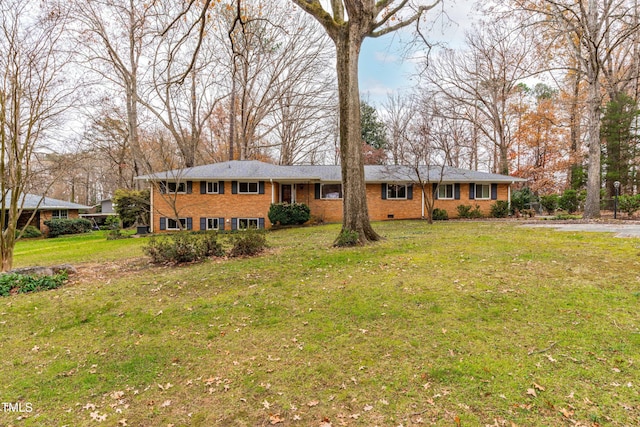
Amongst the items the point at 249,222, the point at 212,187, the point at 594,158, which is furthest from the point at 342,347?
the point at 594,158

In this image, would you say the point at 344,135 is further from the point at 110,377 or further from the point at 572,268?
the point at 110,377

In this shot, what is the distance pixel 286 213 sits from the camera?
16234 millimetres

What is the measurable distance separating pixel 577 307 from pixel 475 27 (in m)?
25.2

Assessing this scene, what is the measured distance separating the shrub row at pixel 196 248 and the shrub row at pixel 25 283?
1.95 metres

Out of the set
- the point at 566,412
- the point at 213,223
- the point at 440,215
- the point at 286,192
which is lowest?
the point at 566,412

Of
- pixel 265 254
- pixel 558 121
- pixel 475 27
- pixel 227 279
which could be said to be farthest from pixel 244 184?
pixel 558 121

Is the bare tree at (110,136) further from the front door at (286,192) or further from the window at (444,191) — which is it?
the window at (444,191)

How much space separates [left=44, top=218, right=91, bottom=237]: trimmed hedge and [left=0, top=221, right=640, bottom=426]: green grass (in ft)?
64.5

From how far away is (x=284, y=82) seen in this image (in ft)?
83.3

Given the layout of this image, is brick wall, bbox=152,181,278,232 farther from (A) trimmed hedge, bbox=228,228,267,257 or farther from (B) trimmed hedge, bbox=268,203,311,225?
(A) trimmed hedge, bbox=228,228,267,257

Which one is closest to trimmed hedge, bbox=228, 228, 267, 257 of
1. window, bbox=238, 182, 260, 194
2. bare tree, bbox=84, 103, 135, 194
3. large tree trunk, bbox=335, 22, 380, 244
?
large tree trunk, bbox=335, 22, 380, 244

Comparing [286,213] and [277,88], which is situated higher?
[277,88]

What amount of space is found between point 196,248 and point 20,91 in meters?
4.90

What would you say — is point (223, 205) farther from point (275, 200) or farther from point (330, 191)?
point (330, 191)
